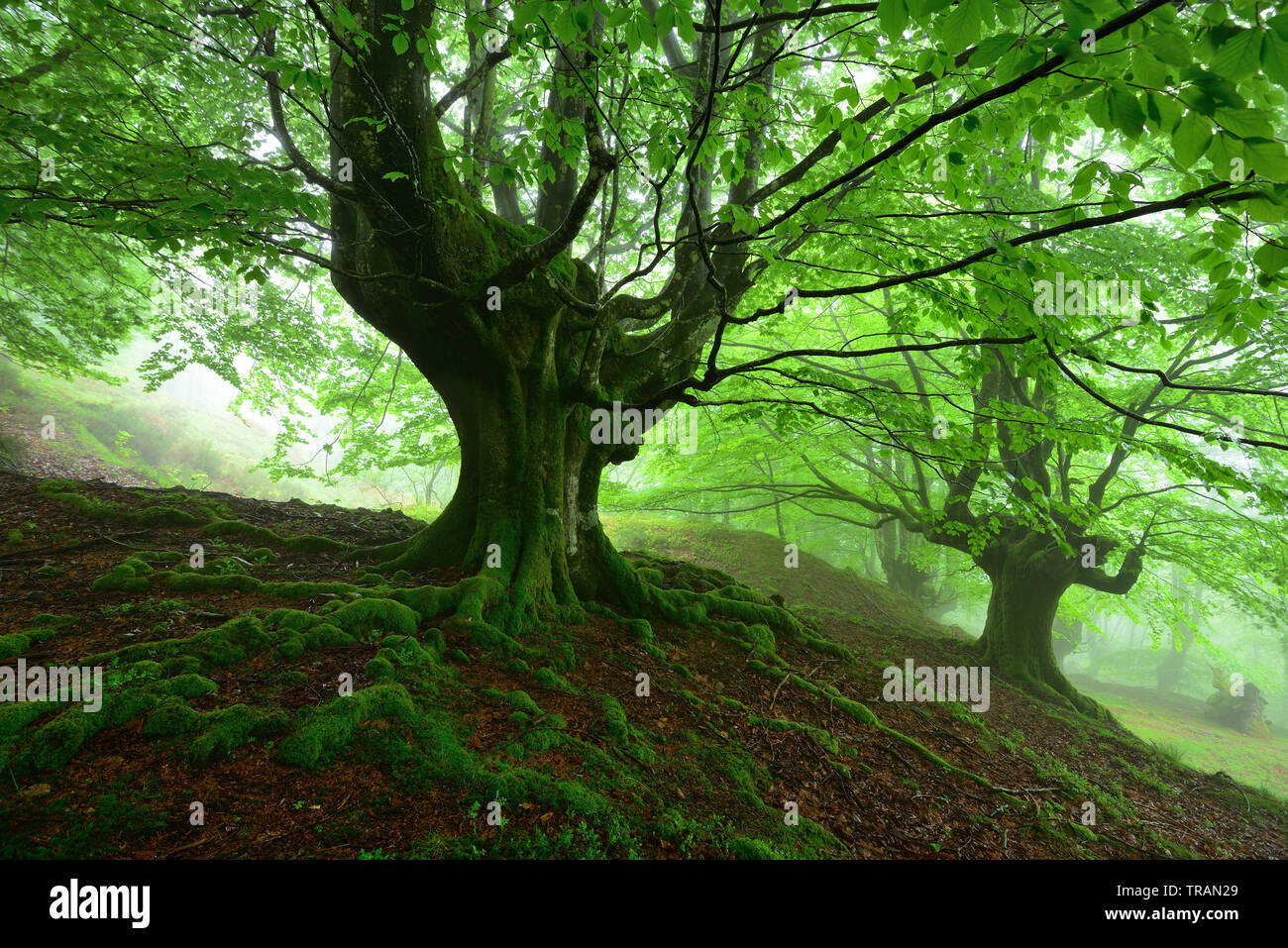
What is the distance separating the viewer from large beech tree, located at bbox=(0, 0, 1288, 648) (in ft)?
5.87

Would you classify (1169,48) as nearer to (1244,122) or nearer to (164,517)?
(1244,122)

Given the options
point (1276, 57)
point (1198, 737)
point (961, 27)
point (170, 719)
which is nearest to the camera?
point (1276, 57)

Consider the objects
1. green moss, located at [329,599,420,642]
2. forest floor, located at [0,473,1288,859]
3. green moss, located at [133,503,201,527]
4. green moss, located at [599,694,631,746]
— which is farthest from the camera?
green moss, located at [133,503,201,527]

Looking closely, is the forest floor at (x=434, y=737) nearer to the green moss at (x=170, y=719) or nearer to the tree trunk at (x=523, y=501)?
the green moss at (x=170, y=719)

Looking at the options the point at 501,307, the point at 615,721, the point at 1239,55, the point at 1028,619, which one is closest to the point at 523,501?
the point at 501,307

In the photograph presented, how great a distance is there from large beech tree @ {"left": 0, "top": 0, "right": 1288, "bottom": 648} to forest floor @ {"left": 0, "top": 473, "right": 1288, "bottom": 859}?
1.19 metres

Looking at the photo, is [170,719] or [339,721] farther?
[339,721]

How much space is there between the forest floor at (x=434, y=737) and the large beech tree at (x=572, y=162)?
1.19 metres

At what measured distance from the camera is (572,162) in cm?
404

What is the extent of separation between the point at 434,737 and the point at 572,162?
4421 millimetres

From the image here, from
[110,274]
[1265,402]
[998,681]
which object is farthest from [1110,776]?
[110,274]

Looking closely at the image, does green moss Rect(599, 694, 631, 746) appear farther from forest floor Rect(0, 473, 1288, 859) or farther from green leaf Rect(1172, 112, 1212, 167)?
green leaf Rect(1172, 112, 1212, 167)

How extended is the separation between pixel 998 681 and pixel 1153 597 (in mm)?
5504

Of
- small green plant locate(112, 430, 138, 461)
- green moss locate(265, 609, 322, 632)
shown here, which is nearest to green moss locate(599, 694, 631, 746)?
green moss locate(265, 609, 322, 632)
